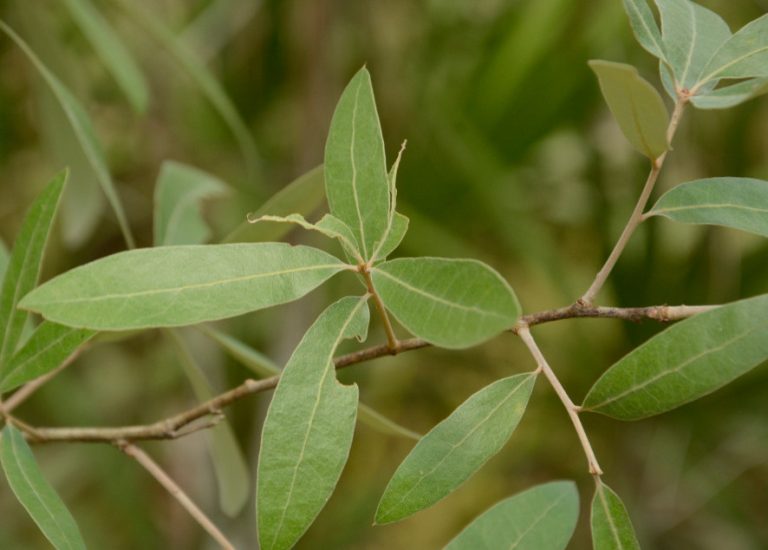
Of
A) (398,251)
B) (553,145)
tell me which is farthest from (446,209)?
(553,145)

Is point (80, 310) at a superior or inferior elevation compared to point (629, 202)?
superior

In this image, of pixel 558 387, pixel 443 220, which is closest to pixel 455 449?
pixel 558 387

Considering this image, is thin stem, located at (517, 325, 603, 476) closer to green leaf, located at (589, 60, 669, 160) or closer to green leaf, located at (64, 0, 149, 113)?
green leaf, located at (589, 60, 669, 160)

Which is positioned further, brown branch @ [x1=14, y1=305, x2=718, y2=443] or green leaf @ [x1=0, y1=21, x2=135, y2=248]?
green leaf @ [x1=0, y1=21, x2=135, y2=248]

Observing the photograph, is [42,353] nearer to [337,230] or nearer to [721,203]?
[337,230]

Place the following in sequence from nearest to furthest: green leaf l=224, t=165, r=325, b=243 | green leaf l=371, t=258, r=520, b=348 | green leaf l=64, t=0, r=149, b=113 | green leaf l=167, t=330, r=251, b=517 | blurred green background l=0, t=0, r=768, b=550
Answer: green leaf l=371, t=258, r=520, b=348, green leaf l=224, t=165, r=325, b=243, green leaf l=167, t=330, r=251, b=517, green leaf l=64, t=0, r=149, b=113, blurred green background l=0, t=0, r=768, b=550

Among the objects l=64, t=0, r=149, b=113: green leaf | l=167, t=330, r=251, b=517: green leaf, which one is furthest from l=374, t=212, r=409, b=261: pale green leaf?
l=64, t=0, r=149, b=113: green leaf

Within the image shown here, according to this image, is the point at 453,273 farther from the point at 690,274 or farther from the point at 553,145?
Result: the point at 553,145
